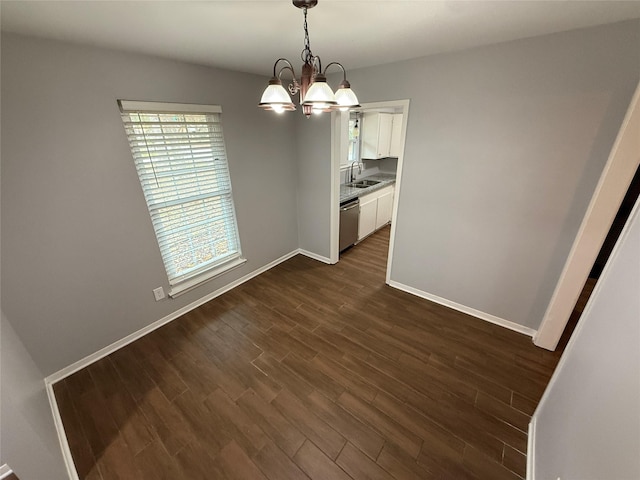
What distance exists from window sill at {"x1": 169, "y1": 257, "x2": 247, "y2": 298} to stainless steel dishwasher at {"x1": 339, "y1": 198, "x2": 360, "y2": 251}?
143cm

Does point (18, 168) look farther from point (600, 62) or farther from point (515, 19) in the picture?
point (600, 62)

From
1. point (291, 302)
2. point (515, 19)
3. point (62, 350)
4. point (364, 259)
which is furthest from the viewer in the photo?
point (364, 259)

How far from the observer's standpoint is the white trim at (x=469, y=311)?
230 cm

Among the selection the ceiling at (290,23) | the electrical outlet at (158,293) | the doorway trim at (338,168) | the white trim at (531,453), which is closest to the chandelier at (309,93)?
the ceiling at (290,23)

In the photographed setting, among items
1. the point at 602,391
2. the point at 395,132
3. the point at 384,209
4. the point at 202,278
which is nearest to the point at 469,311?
the point at 602,391

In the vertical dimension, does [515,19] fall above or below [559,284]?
above

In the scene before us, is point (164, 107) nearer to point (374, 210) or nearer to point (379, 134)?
point (374, 210)

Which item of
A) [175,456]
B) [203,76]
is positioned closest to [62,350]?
[175,456]

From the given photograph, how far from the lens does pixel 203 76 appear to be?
2.21 m

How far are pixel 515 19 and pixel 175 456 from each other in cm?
315

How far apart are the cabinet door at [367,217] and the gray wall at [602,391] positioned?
9.31ft

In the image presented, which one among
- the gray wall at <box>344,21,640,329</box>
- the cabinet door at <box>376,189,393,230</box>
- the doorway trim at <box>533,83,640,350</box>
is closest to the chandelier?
the gray wall at <box>344,21,640,329</box>

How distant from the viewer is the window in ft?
6.61

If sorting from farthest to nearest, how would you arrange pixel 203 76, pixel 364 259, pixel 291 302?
pixel 364 259
pixel 291 302
pixel 203 76
